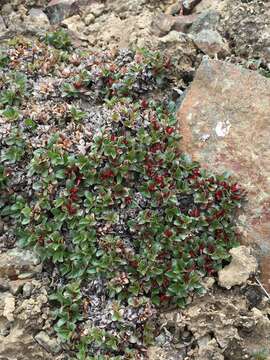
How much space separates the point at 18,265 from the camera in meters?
5.00

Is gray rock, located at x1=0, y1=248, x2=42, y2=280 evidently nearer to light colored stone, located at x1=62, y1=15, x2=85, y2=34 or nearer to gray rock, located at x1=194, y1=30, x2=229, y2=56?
gray rock, located at x1=194, y1=30, x2=229, y2=56

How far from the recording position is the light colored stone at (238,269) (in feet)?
15.9

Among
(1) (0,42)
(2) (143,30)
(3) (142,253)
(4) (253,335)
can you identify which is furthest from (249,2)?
(4) (253,335)

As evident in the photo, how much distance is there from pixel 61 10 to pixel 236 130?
10.2 ft

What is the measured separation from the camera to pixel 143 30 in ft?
21.7

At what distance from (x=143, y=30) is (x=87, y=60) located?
954 millimetres

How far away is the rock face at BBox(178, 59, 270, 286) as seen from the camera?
5117 millimetres

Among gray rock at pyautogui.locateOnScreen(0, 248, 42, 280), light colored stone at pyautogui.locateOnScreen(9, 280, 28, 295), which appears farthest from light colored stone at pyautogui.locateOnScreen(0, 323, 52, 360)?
gray rock at pyautogui.locateOnScreen(0, 248, 42, 280)

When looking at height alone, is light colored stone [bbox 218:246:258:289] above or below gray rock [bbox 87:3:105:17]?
below

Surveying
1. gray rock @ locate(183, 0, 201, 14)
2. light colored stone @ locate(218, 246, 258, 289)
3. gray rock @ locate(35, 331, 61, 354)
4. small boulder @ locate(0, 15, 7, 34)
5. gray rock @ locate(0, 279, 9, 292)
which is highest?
gray rock @ locate(183, 0, 201, 14)

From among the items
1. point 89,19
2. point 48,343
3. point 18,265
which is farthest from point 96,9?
point 48,343

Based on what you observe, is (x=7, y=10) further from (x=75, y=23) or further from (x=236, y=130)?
(x=236, y=130)

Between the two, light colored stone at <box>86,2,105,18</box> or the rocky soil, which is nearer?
the rocky soil

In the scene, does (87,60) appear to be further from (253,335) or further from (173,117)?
(253,335)
